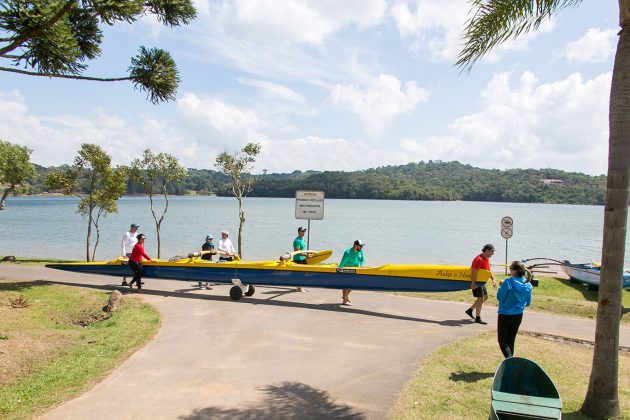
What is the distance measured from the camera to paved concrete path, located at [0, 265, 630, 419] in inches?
209

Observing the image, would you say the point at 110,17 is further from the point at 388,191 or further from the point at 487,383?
the point at 388,191

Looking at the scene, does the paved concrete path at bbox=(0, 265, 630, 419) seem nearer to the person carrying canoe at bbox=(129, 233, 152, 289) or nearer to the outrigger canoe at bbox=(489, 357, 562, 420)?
the person carrying canoe at bbox=(129, 233, 152, 289)

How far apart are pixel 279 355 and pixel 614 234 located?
16.5 ft

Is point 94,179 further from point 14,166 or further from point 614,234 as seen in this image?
point 614,234

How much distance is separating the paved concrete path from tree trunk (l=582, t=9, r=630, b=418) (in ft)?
7.87

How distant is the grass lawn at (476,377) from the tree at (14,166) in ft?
69.4

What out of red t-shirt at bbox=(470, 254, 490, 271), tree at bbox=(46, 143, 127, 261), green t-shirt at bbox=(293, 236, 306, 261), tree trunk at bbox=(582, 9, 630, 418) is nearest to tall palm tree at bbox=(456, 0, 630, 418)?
tree trunk at bbox=(582, 9, 630, 418)

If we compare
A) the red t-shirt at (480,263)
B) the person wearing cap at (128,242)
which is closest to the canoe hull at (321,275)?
the red t-shirt at (480,263)

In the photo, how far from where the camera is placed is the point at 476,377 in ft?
20.8

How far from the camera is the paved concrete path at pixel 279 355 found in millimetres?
5316

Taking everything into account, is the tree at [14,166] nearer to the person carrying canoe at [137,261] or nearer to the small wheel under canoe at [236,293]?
the person carrying canoe at [137,261]

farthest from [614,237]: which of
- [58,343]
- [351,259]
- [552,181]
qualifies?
[552,181]

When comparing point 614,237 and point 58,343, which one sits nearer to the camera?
point 614,237

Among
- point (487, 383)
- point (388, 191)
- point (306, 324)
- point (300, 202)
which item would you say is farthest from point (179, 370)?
point (388, 191)
